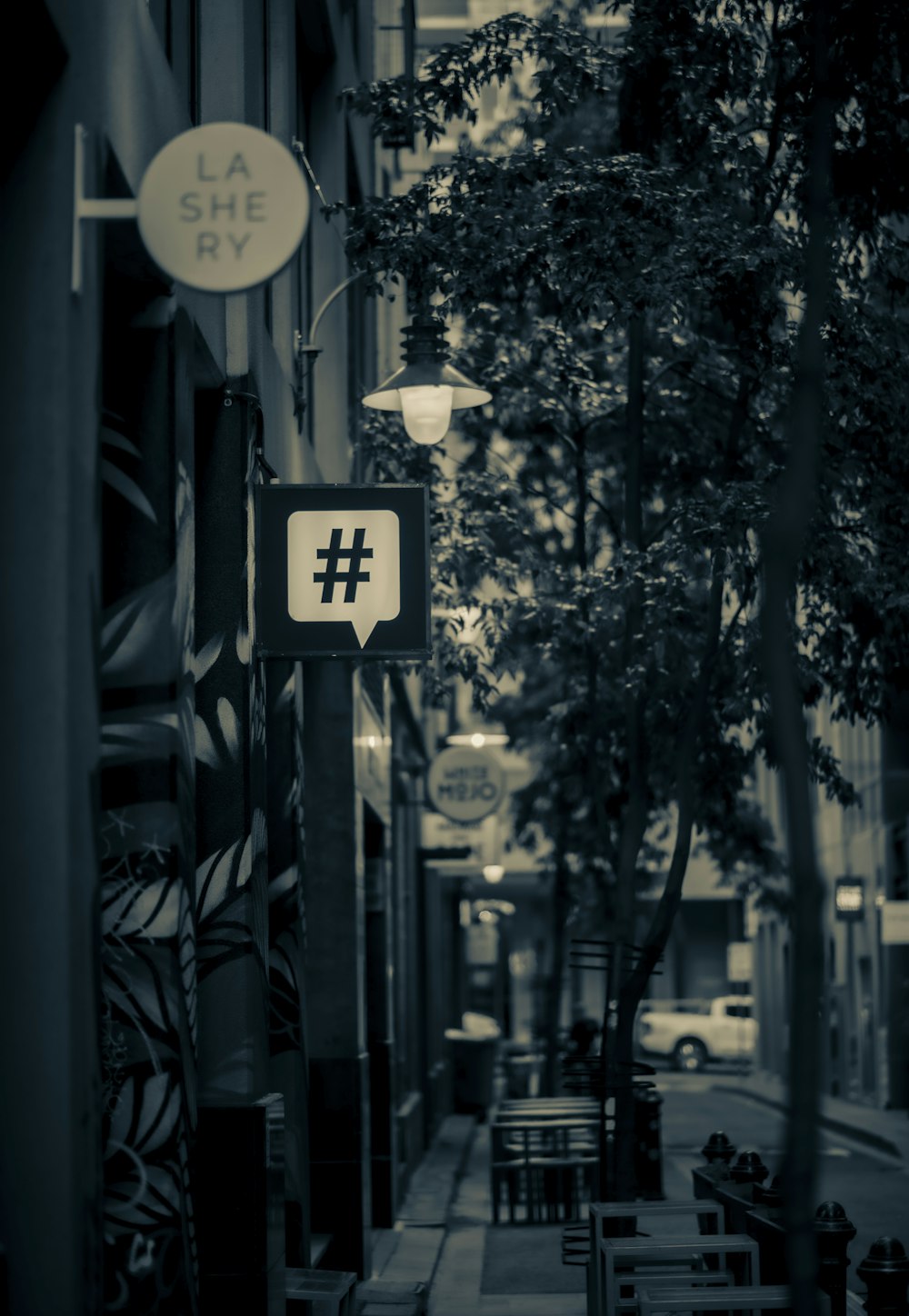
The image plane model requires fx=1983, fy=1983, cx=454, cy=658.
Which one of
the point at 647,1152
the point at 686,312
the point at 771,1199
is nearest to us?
the point at 771,1199

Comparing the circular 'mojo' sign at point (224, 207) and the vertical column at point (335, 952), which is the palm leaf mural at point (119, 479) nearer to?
the circular 'mojo' sign at point (224, 207)

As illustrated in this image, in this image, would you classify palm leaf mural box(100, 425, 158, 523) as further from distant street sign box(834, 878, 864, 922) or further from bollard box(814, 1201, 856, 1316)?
distant street sign box(834, 878, 864, 922)

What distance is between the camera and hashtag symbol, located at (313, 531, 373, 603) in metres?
8.73

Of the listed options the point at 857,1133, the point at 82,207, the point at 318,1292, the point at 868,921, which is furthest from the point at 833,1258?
the point at 868,921

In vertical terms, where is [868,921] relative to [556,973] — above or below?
above

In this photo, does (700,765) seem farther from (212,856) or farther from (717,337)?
(212,856)

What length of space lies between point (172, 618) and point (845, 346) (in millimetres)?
5249

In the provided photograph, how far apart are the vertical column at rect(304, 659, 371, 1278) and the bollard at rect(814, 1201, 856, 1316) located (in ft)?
16.1

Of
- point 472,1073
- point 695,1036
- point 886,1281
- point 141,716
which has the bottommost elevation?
point 695,1036

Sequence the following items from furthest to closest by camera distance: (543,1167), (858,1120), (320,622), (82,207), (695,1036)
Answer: (695,1036)
(858,1120)
(543,1167)
(320,622)
(82,207)

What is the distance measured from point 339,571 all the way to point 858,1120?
21322mm

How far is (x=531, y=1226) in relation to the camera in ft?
55.9

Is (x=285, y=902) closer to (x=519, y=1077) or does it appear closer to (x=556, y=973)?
(x=556, y=973)

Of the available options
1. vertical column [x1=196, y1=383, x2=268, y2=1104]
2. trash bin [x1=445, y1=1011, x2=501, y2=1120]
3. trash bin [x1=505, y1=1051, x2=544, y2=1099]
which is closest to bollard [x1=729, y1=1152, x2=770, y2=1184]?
vertical column [x1=196, y1=383, x2=268, y2=1104]
